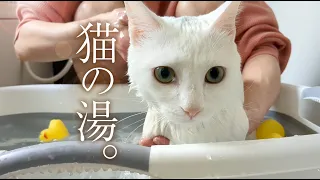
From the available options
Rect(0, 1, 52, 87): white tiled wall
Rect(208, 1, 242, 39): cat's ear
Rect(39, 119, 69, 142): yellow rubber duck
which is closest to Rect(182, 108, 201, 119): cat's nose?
Rect(208, 1, 242, 39): cat's ear

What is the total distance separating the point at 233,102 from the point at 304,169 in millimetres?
127

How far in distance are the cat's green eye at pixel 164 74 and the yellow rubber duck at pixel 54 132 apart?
0.73ft

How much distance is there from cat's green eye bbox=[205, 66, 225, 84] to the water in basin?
13cm

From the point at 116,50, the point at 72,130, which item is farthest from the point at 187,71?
the point at 72,130

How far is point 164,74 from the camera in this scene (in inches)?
19.9

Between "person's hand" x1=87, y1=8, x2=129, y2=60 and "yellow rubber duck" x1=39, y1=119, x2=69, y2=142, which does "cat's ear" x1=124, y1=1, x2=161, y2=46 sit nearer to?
"person's hand" x1=87, y1=8, x2=129, y2=60

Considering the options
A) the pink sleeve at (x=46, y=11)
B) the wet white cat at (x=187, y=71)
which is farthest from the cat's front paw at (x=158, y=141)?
the pink sleeve at (x=46, y=11)

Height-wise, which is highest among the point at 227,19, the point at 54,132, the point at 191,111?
the point at 227,19

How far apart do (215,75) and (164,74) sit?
0.21 ft

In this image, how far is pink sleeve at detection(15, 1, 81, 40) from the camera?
85 cm

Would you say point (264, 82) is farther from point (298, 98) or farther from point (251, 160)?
point (251, 160)

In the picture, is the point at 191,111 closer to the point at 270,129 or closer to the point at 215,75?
the point at 215,75

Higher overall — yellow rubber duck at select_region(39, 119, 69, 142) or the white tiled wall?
the white tiled wall

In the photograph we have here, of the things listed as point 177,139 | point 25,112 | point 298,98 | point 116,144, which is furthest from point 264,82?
point 25,112
